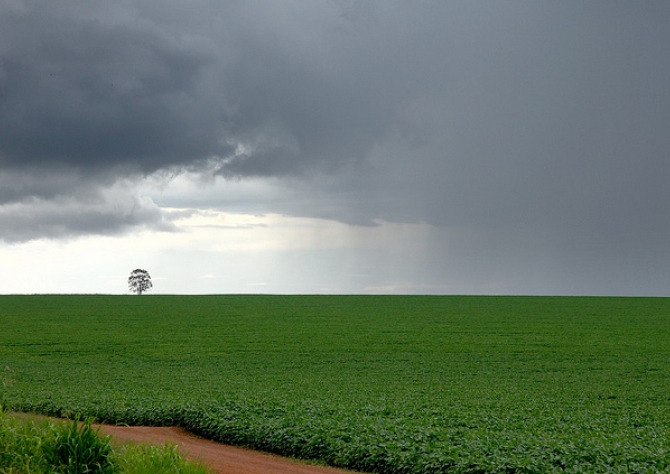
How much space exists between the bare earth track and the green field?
498 mm

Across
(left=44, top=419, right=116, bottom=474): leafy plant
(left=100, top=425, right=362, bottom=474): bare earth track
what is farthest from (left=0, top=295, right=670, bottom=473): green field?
(left=44, top=419, right=116, bottom=474): leafy plant

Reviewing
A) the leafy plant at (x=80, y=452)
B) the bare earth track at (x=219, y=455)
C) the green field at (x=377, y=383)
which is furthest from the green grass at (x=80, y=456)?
the green field at (x=377, y=383)

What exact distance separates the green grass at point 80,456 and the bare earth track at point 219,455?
94 cm

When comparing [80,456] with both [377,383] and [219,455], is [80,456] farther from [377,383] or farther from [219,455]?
[377,383]

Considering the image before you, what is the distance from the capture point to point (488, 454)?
15.3 meters

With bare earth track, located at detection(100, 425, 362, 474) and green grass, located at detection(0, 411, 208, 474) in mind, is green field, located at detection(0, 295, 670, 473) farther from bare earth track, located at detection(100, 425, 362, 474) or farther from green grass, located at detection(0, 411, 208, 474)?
green grass, located at detection(0, 411, 208, 474)

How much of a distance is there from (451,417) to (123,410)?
9623mm

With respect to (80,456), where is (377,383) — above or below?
below

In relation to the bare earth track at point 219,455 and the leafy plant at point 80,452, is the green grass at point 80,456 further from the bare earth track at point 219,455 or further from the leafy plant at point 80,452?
the bare earth track at point 219,455

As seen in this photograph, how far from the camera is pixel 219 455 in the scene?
16.2 meters

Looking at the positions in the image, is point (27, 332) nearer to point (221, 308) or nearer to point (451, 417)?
point (221, 308)

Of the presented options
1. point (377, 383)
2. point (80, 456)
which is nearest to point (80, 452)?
point (80, 456)

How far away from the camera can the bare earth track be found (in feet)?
47.9

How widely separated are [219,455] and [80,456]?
13.2ft
